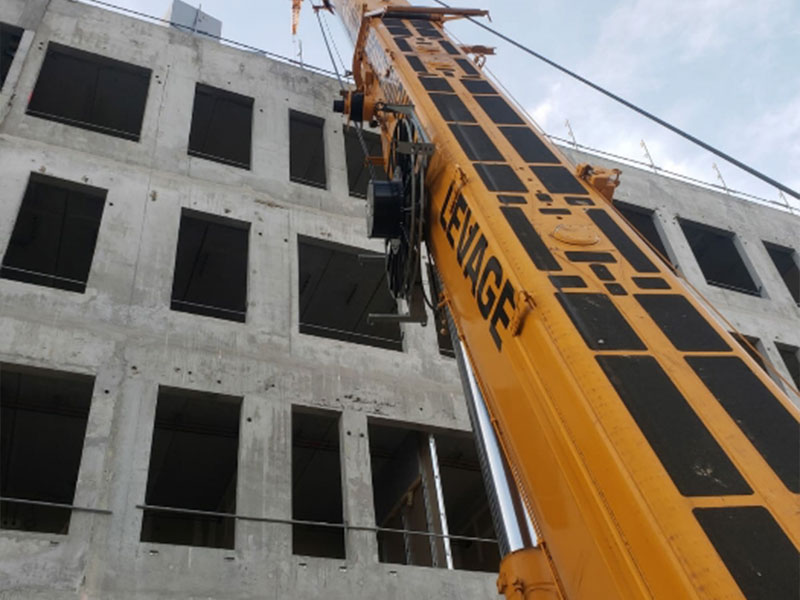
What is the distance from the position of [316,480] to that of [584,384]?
1303cm

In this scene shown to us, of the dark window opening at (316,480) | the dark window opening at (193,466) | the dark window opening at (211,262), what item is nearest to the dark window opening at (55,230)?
the dark window opening at (211,262)

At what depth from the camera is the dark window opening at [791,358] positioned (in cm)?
1777

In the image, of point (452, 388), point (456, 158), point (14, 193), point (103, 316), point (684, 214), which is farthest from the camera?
point (684, 214)

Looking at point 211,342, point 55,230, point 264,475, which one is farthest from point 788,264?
point 55,230

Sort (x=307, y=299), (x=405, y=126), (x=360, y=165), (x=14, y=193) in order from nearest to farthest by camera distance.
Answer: (x=405, y=126) < (x=14, y=193) < (x=307, y=299) < (x=360, y=165)

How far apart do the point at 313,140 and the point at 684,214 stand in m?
10.2

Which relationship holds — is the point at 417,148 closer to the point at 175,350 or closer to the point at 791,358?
the point at 175,350

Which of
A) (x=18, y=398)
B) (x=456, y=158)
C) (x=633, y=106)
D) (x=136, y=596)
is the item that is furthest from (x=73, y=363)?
(x=633, y=106)

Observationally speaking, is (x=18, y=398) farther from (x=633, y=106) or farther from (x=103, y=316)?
(x=633, y=106)

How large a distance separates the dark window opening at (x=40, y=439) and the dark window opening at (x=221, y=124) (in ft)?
19.4

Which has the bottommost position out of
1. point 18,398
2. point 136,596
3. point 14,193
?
point 136,596

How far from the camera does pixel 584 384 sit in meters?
3.83

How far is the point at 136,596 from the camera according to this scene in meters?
8.27

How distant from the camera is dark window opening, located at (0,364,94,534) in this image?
1130 centimetres
